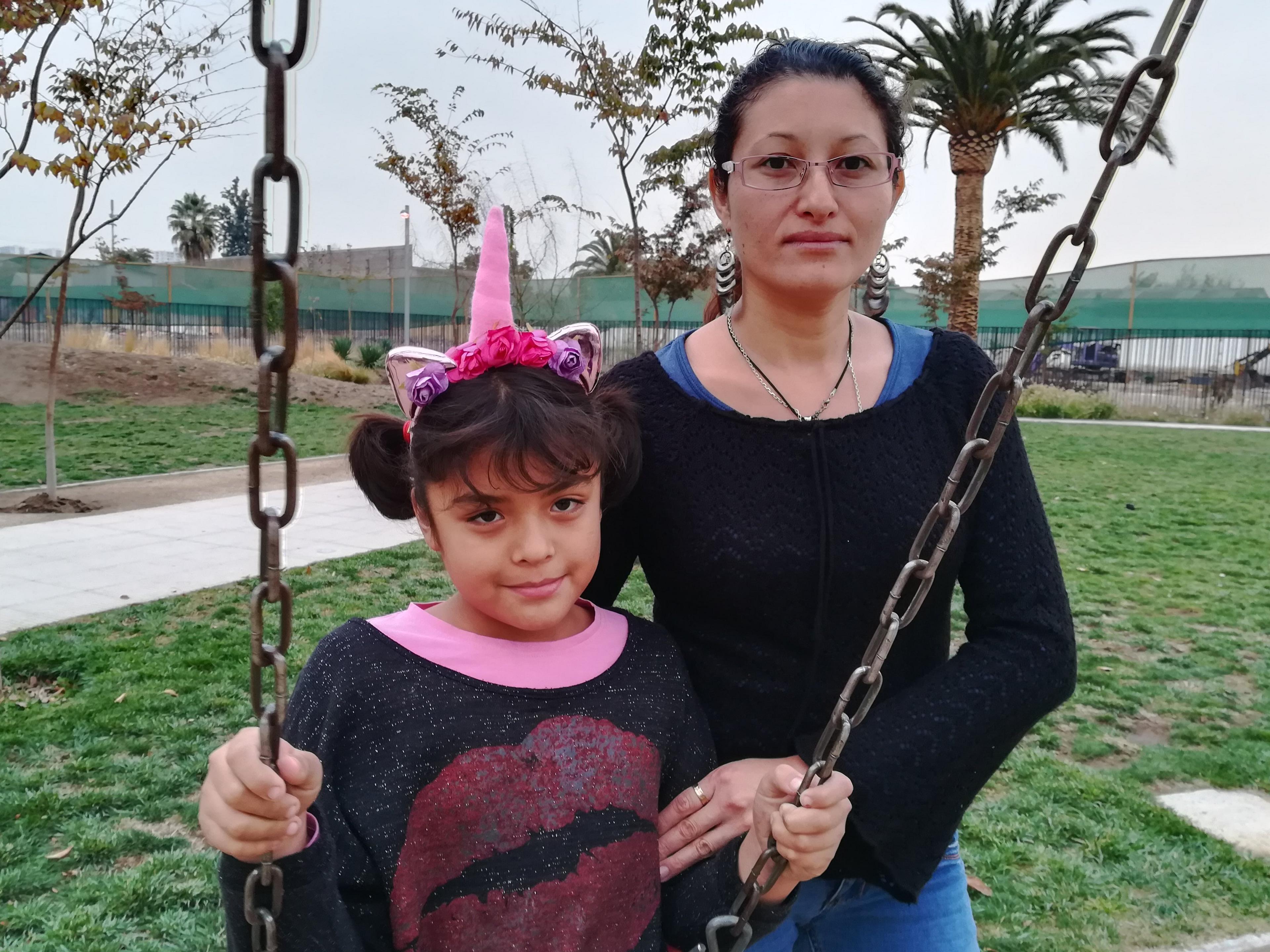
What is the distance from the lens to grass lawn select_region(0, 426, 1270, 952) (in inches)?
117

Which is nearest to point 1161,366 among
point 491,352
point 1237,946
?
point 1237,946

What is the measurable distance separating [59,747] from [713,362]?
3.41m

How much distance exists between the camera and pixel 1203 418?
68.7 feet

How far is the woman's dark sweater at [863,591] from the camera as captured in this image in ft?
4.74

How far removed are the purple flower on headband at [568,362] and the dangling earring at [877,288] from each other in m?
0.55

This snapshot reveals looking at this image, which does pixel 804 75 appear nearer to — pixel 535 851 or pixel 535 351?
pixel 535 351

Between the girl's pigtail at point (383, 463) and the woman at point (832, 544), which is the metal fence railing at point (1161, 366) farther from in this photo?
the girl's pigtail at point (383, 463)

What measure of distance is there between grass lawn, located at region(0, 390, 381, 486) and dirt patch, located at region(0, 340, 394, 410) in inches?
18.3

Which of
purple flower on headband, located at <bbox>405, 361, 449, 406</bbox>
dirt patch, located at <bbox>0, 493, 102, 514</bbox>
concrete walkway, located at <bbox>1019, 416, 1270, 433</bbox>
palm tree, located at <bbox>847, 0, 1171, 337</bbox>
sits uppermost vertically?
palm tree, located at <bbox>847, 0, 1171, 337</bbox>

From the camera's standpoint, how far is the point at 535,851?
1.38 m

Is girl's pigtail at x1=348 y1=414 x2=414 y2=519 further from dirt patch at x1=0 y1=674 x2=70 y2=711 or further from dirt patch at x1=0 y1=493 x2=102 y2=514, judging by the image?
dirt patch at x1=0 y1=493 x2=102 y2=514

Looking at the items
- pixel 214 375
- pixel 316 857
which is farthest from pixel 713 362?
pixel 214 375

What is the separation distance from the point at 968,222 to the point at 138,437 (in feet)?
47.4

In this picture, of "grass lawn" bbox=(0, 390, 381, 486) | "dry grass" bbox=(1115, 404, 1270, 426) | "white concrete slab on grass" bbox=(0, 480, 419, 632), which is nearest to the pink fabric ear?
"white concrete slab on grass" bbox=(0, 480, 419, 632)
